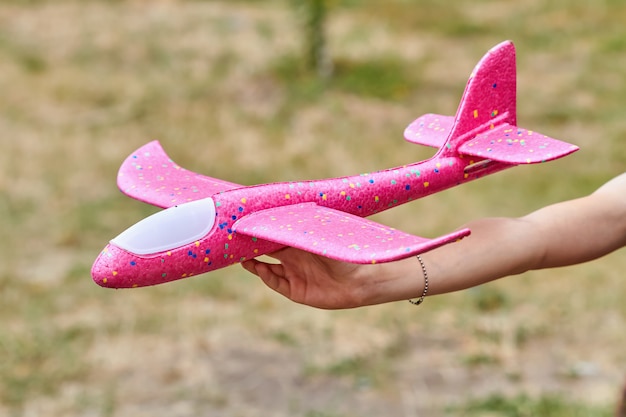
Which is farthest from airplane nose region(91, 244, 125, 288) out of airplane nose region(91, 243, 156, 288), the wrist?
the wrist

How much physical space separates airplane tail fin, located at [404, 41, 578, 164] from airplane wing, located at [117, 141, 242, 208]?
1.81ft

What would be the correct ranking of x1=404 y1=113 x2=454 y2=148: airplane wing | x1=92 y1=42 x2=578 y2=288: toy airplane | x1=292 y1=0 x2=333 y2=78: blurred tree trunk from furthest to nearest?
x1=292 y1=0 x2=333 y2=78: blurred tree trunk
x1=404 y1=113 x2=454 y2=148: airplane wing
x1=92 y1=42 x2=578 y2=288: toy airplane

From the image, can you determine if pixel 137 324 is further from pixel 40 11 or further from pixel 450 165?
pixel 40 11

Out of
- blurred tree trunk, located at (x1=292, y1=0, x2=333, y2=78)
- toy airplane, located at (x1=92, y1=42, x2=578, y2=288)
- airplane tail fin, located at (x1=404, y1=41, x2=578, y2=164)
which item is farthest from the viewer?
blurred tree trunk, located at (x1=292, y1=0, x2=333, y2=78)

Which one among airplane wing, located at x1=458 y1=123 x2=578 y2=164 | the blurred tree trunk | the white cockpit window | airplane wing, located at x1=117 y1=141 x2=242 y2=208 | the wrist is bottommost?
the blurred tree trunk

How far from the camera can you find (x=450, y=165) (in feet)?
6.72

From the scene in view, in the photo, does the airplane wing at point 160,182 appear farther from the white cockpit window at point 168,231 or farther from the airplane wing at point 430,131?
the airplane wing at point 430,131

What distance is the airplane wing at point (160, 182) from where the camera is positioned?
1903mm

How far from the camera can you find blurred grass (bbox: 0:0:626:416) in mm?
5574

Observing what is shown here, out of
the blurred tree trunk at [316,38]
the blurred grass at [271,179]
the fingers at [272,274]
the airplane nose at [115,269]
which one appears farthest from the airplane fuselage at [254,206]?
the blurred tree trunk at [316,38]

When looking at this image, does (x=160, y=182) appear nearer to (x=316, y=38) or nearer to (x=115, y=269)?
(x=115, y=269)

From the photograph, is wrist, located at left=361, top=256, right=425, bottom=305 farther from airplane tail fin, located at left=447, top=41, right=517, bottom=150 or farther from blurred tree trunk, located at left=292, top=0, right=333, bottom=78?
blurred tree trunk, located at left=292, top=0, right=333, bottom=78

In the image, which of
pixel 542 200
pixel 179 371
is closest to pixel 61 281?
pixel 179 371

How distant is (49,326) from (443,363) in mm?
2878
